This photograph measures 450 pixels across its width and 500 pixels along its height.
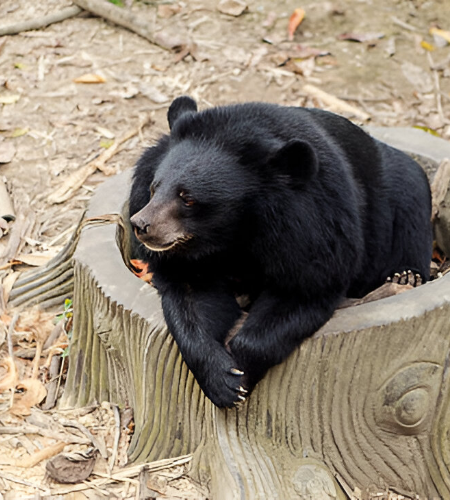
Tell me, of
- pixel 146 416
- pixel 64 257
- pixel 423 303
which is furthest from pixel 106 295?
pixel 423 303

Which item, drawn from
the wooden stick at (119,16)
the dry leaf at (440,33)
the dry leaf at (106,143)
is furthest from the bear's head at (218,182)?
the dry leaf at (440,33)

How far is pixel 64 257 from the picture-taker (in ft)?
13.1

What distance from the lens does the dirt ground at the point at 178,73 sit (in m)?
5.68

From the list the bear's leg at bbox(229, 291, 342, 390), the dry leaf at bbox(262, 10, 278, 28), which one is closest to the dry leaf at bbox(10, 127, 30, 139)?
the dry leaf at bbox(262, 10, 278, 28)

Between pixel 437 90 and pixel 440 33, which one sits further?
pixel 440 33

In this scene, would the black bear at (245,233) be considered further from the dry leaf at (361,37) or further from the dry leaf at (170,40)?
the dry leaf at (361,37)

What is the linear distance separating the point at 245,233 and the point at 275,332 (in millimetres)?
420

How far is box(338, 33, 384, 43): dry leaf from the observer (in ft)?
24.4

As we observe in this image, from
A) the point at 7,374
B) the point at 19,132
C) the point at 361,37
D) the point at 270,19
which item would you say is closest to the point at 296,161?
the point at 7,374

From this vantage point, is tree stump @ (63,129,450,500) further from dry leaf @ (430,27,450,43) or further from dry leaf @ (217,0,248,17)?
dry leaf @ (430,27,450,43)

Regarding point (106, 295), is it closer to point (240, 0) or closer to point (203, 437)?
point (203, 437)

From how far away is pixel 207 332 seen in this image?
2936 millimetres

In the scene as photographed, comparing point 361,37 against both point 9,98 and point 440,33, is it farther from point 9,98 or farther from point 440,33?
point 9,98

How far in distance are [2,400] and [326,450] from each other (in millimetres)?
1722
